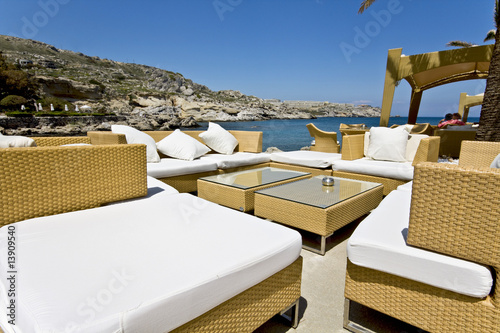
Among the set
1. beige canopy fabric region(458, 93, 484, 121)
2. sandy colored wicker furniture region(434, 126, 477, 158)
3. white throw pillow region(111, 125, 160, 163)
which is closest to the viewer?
white throw pillow region(111, 125, 160, 163)

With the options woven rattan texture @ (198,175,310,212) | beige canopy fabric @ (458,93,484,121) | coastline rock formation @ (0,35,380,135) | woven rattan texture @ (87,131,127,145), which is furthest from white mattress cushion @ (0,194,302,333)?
coastline rock formation @ (0,35,380,135)

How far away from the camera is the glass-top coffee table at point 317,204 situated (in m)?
2.09

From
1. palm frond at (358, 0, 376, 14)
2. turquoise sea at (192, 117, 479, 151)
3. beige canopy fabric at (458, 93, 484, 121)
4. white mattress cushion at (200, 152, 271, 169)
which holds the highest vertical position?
palm frond at (358, 0, 376, 14)

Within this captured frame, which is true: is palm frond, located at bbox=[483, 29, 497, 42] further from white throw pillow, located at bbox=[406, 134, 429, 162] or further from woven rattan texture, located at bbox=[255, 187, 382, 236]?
woven rattan texture, located at bbox=[255, 187, 382, 236]

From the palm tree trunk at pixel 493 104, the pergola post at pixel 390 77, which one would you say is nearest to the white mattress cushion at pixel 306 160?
the palm tree trunk at pixel 493 104

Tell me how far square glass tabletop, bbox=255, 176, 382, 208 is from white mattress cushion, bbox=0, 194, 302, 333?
994 millimetres

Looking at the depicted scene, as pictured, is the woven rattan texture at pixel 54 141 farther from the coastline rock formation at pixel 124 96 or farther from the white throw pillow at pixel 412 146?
the coastline rock formation at pixel 124 96

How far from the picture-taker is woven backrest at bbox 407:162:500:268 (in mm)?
959

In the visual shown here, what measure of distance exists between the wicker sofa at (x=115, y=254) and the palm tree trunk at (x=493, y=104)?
539 centimetres

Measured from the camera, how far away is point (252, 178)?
318cm

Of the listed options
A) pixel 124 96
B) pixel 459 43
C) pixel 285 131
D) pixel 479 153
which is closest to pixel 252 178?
pixel 479 153

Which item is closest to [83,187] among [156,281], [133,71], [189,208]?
[189,208]

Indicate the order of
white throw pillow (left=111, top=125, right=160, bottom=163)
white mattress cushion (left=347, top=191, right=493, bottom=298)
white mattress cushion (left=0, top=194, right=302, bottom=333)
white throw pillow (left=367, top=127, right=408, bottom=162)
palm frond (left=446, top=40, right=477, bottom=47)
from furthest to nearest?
palm frond (left=446, top=40, right=477, bottom=47) < white throw pillow (left=367, top=127, right=408, bottom=162) < white throw pillow (left=111, top=125, right=160, bottom=163) < white mattress cushion (left=347, top=191, right=493, bottom=298) < white mattress cushion (left=0, top=194, right=302, bottom=333)

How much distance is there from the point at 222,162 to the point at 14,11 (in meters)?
3.65
